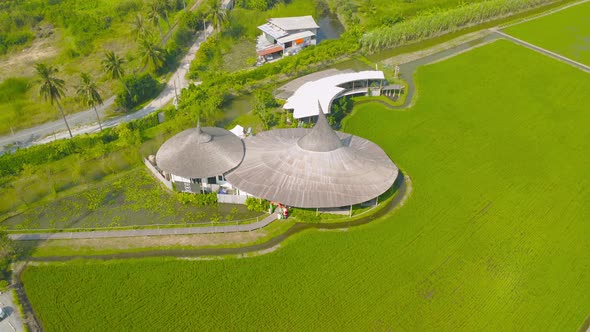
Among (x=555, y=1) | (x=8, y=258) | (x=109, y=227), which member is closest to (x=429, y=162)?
(x=109, y=227)

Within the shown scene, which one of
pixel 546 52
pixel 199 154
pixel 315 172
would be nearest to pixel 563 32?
pixel 546 52

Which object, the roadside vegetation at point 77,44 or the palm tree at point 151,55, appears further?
the palm tree at point 151,55

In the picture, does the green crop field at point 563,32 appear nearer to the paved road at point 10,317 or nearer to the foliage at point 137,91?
Result: the foliage at point 137,91

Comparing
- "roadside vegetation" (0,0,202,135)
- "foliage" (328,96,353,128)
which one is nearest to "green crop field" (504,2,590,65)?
"foliage" (328,96,353,128)

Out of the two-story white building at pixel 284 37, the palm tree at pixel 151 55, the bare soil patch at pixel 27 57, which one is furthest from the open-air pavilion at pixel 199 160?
the bare soil patch at pixel 27 57

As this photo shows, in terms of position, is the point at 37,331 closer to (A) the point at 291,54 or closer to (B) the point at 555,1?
(A) the point at 291,54

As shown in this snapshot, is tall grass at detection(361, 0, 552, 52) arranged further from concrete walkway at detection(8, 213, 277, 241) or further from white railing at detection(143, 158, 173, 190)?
concrete walkway at detection(8, 213, 277, 241)
